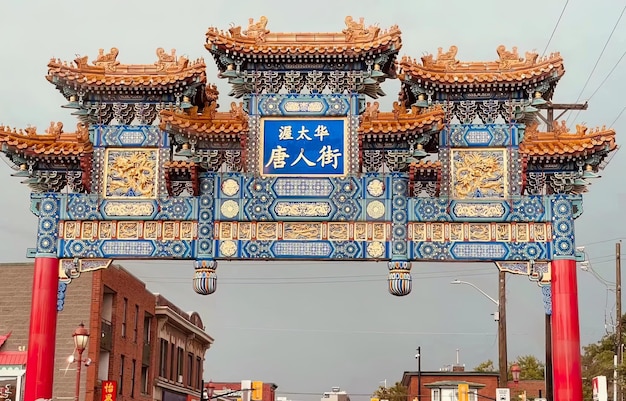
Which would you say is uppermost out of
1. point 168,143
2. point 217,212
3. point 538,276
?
point 168,143

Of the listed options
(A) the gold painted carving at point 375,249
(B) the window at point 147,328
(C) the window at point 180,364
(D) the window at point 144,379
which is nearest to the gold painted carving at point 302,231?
(A) the gold painted carving at point 375,249

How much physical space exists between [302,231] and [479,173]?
3766mm

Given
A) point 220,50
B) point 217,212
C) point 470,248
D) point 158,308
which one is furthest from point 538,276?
point 158,308

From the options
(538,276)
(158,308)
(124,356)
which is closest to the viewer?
(538,276)

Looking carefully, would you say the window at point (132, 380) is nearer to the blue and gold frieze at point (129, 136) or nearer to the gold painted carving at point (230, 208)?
the blue and gold frieze at point (129, 136)

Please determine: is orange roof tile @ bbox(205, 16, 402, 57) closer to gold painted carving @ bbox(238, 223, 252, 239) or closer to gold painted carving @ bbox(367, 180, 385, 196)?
gold painted carving @ bbox(367, 180, 385, 196)

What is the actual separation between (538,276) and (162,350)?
1152 inches

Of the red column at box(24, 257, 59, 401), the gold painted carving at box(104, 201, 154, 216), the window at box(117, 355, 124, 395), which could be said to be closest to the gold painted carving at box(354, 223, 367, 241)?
the gold painted carving at box(104, 201, 154, 216)

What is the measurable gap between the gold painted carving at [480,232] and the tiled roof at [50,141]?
794 centimetres

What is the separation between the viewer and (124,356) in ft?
122

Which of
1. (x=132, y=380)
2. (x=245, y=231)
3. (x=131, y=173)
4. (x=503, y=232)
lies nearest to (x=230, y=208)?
(x=245, y=231)

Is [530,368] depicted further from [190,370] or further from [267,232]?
[267,232]

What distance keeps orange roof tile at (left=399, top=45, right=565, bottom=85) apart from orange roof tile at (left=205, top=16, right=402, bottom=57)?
2.23 feet

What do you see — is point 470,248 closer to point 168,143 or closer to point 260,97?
point 260,97
